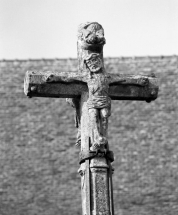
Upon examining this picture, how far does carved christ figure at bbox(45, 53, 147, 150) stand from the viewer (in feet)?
29.4

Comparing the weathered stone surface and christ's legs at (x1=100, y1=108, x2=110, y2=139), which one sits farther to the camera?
the weathered stone surface

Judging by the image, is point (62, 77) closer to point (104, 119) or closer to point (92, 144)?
point (104, 119)

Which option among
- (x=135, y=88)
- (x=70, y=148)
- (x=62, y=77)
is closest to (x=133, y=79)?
(x=135, y=88)

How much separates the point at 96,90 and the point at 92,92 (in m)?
0.05

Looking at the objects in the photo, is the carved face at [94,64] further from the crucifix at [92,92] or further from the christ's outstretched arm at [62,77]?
the christ's outstretched arm at [62,77]

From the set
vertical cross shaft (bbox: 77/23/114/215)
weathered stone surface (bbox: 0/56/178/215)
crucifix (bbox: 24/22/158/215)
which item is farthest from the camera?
weathered stone surface (bbox: 0/56/178/215)

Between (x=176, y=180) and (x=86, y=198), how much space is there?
24366mm

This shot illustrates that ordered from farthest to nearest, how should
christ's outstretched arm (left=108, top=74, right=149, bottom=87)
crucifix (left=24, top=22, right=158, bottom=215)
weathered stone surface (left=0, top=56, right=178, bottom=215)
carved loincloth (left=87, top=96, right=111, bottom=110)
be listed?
weathered stone surface (left=0, top=56, right=178, bottom=215) < christ's outstretched arm (left=108, top=74, right=149, bottom=87) < carved loincloth (left=87, top=96, right=111, bottom=110) < crucifix (left=24, top=22, right=158, bottom=215)

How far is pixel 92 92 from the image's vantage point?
9086 millimetres

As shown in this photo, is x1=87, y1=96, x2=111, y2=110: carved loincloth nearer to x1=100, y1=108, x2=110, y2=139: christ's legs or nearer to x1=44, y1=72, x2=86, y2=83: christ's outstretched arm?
x1=100, y1=108, x2=110, y2=139: christ's legs

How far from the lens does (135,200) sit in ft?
106

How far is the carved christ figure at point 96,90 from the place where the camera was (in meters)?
8.97

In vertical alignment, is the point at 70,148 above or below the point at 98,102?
above

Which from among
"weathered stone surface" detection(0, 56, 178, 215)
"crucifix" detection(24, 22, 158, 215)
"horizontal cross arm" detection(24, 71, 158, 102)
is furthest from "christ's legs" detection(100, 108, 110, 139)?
"weathered stone surface" detection(0, 56, 178, 215)
